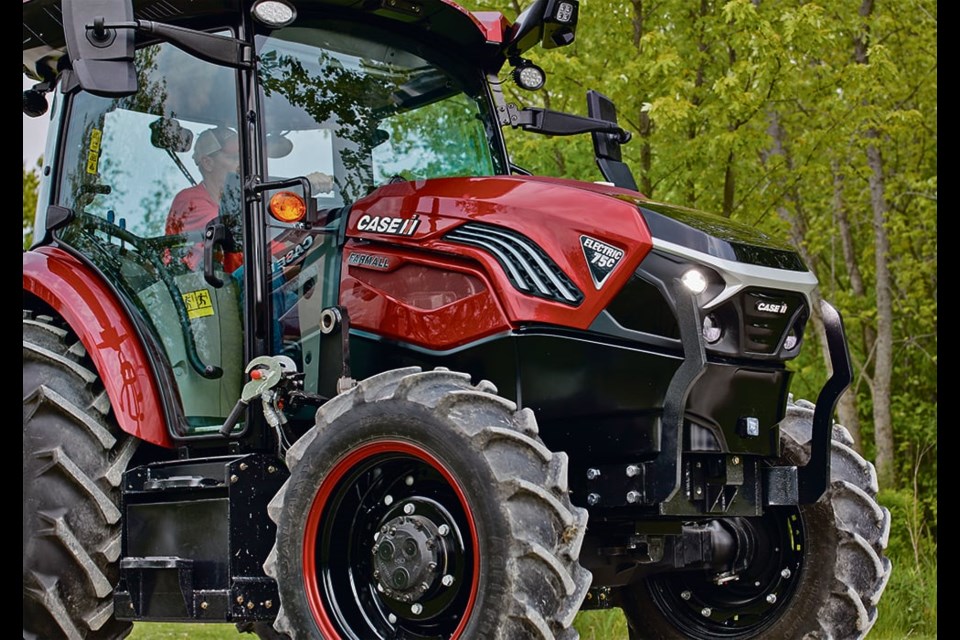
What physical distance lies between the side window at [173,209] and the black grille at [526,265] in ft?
3.85

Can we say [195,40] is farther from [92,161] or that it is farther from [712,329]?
[712,329]

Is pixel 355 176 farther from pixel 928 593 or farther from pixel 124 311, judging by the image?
pixel 928 593

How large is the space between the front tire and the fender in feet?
3.47

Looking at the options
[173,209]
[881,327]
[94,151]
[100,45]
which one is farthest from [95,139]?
[881,327]

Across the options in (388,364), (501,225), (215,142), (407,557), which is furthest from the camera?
(215,142)

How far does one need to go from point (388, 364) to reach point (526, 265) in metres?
0.76

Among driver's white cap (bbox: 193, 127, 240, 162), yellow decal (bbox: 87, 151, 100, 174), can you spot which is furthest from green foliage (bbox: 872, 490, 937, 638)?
yellow decal (bbox: 87, 151, 100, 174)

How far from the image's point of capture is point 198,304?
18.3 feet

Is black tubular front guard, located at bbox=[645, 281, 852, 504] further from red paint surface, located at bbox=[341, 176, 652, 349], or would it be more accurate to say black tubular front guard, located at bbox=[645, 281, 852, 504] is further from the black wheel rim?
the black wheel rim

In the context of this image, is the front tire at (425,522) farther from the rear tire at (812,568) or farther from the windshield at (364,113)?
the rear tire at (812,568)

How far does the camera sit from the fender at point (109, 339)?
18.0ft

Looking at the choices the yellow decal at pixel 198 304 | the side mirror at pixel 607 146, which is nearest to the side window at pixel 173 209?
the yellow decal at pixel 198 304
